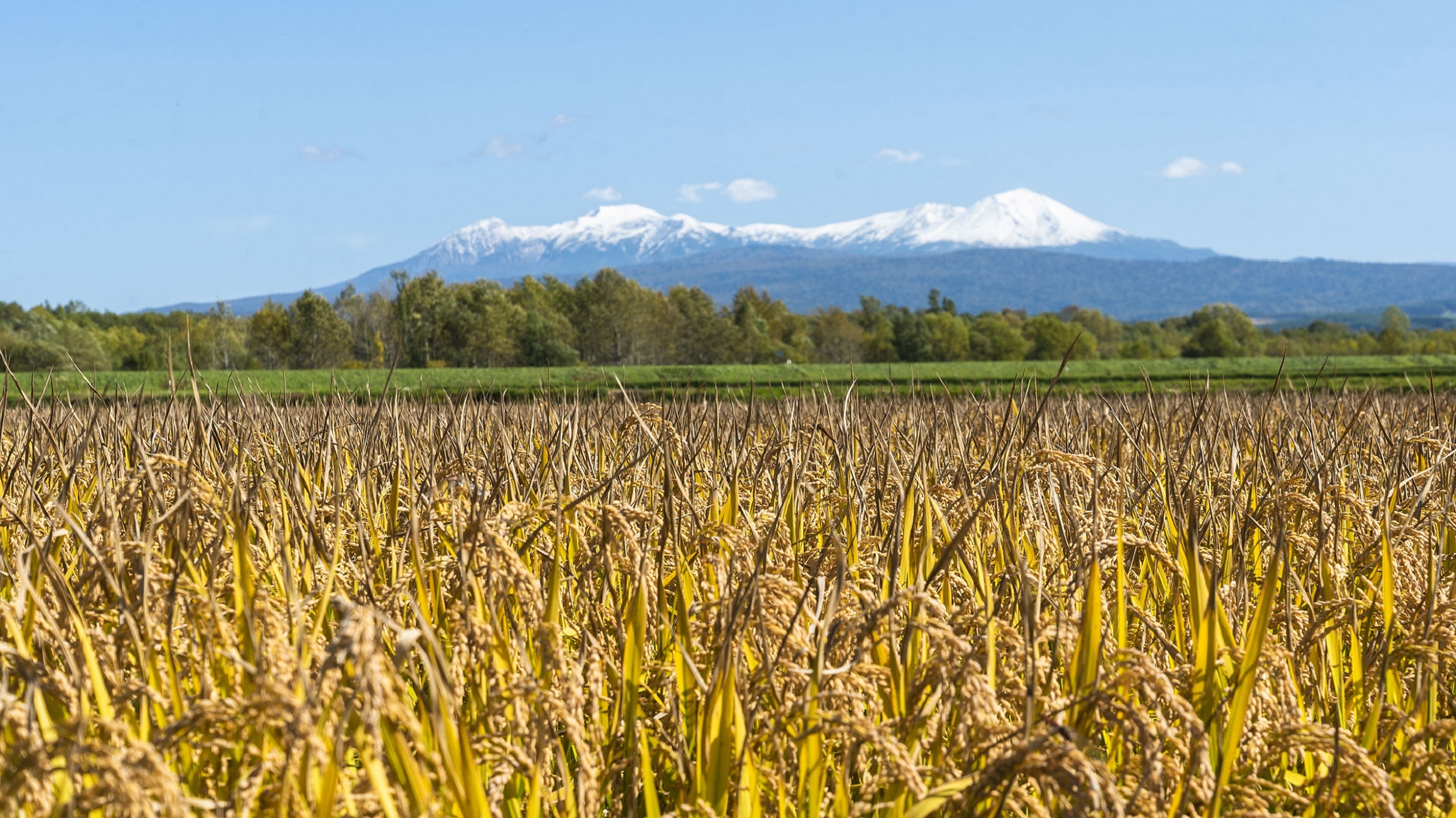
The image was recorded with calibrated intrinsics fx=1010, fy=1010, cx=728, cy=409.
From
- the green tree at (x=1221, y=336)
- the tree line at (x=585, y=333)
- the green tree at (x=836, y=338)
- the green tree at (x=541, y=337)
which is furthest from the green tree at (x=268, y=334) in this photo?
the green tree at (x=1221, y=336)

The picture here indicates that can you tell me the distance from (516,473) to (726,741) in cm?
154

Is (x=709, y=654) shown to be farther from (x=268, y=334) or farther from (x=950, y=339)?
(x=950, y=339)

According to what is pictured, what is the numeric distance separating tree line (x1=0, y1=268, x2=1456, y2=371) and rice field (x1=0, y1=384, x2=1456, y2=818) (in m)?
55.1

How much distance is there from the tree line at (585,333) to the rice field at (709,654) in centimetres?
5506

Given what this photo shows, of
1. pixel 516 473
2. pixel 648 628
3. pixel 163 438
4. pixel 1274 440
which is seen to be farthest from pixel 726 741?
pixel 1274 440

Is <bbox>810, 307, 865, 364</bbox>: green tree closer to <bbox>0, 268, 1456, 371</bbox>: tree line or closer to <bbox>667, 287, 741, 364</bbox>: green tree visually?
<bbox>0, 268, 1456, 371</bbox>: tree line

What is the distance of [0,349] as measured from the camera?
6.97ft

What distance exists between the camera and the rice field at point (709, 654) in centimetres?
126

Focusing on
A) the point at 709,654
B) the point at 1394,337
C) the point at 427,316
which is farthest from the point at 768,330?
the point at 709,654

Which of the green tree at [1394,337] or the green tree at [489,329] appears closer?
the green tree at [489,329]

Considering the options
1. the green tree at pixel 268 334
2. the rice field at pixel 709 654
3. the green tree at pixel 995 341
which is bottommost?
the rice field at pixel 709 654

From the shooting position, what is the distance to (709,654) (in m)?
1.79

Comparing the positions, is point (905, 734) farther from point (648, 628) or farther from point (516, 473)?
point (516, 473)

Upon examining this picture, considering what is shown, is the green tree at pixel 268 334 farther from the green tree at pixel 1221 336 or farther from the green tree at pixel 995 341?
the green tree at pixel 1221 336
